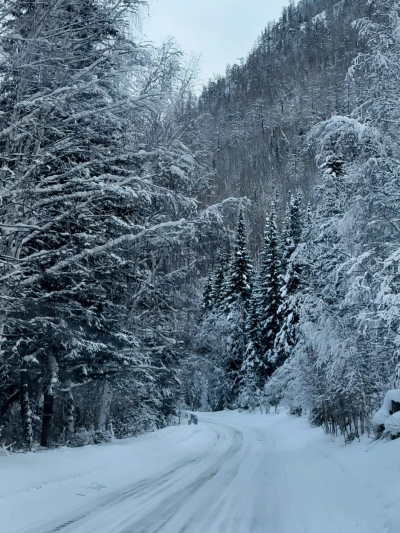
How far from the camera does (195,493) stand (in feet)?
25.7

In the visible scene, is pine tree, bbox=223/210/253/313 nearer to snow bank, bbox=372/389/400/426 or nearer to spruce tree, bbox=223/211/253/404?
spruce tree, bbox=223/211/253/404

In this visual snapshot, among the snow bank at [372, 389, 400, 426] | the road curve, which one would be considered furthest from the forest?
the road curve

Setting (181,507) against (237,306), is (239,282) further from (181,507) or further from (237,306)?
(181,507)

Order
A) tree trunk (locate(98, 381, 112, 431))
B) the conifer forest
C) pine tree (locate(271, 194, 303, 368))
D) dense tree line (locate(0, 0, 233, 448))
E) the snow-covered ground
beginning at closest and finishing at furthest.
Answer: the snow-covered ground, dense tree line (locate(0, 0, 233, 448)), the conifer forest, tree trunk (locate(98, 381, 112, 431)), pine tree (locate(271, 194, 303, 368))

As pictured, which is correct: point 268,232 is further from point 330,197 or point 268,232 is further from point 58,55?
point 58,55

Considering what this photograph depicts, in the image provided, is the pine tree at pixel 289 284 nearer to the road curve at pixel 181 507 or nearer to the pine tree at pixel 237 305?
the pine tree at pixel 237 305

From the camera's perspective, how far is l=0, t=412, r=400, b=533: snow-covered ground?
5.67 meters

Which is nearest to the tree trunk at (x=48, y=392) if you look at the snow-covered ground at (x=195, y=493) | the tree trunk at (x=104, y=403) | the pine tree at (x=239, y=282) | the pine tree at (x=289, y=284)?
the snow-covered ground at (x=195, y=493)

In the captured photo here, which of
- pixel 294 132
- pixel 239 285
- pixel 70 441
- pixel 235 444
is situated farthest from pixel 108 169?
pixel 294 132

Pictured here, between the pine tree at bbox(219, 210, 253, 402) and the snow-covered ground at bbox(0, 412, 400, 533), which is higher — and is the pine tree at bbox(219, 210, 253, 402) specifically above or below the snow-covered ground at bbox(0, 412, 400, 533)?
above

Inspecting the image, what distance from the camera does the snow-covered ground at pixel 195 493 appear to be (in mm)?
5672

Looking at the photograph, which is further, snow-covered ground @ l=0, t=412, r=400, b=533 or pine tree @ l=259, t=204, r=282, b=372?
pine tree @ l=259, t=204, r=282, b=372

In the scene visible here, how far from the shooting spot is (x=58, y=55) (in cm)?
734

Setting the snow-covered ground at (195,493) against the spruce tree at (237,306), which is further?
the spruce tree at (237,306)
